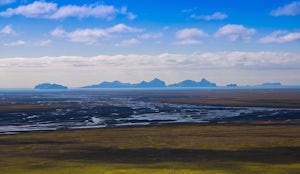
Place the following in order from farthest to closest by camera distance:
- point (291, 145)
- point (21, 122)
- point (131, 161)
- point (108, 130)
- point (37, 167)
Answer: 1. point (21, 122)
2. point (108, 130)
3. point (291, 145)
4. point (131, 161)
5. point (37, 167)

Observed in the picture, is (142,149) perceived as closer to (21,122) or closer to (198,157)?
(198,157)

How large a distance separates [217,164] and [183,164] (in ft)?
10.4

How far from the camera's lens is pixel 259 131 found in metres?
64.9

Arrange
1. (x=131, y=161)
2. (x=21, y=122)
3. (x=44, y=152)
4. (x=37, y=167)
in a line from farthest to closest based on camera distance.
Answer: (x=21, y=122) < (x=44, y=152) < (x=131, y=161) < (x=37, y=167)

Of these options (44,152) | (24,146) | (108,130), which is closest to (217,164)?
(44,152)

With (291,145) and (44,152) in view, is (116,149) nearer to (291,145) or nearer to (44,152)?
(44,152)

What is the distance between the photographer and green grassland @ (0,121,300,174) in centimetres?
3734

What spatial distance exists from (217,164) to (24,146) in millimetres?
25704

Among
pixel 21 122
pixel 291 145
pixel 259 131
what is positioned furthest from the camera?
pixel 21 122

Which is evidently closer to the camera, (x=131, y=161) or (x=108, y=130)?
(x=131, y=161)

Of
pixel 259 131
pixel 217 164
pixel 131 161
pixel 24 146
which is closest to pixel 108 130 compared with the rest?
pixel 24 146

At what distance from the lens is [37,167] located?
38.1m

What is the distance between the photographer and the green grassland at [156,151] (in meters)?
37.3

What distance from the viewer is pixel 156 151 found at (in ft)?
153
